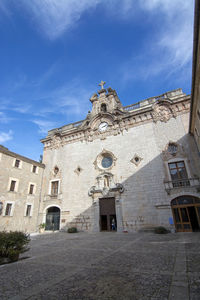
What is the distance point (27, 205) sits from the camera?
19.9 m

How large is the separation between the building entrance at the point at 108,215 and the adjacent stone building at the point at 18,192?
8.68 meters

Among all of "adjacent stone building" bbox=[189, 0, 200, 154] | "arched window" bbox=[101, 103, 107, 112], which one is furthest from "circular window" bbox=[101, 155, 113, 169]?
"adjacent stone building" bbox=[189, 0, 200, 154]

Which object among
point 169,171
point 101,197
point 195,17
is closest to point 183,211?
point 169,171

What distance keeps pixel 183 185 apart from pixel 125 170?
5875 mm

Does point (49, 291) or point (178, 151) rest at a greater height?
point (178, 151)

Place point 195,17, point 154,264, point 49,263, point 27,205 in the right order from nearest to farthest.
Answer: point 154,264
point 49,263
point 195,17
point 27,205

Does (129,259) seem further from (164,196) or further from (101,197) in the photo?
(101,197)

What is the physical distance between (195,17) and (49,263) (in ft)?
39.2

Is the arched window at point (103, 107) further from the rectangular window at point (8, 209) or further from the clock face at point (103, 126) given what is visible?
the rectangular window at point (8, 209)

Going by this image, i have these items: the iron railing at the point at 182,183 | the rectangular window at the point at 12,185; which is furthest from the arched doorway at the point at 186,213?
the rectangular window at the point at 12,185

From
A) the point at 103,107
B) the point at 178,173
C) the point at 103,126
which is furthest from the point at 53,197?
the point at 178,173

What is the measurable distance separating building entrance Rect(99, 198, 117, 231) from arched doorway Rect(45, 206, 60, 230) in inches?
234

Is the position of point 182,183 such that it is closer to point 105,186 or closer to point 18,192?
point 105,186

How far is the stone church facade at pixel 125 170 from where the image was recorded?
15.5m
